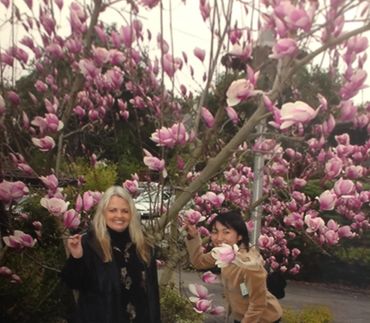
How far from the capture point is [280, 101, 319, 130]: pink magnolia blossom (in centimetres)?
188

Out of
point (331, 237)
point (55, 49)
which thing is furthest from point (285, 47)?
point (331, 237)

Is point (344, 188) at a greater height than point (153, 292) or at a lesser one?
greater

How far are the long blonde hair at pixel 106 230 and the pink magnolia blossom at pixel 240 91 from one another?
1101 mm

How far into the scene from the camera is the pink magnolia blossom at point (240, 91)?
2.12m

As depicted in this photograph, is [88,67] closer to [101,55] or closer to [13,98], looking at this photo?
[101,55]

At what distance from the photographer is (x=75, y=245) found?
273 cm

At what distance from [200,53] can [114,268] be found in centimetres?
141

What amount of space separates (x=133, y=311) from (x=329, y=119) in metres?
1.55

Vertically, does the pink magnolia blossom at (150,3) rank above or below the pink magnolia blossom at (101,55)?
above

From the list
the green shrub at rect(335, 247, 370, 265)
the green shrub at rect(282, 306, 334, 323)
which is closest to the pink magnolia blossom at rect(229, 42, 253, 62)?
the green shrub at rect(282, 306, 334, 323)

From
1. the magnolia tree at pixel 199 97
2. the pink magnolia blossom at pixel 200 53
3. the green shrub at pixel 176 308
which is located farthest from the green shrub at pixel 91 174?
the green shrub at pixel 176 308

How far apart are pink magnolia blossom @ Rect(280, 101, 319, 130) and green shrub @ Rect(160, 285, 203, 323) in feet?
13.4

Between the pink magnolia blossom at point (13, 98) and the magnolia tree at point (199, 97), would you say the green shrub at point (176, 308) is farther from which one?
the pink magnolia blossom at point (13, 98)

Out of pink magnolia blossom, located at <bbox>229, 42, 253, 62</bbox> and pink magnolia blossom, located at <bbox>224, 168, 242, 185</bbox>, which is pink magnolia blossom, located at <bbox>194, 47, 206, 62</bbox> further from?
pink magnolia blossom, located at <bbox>224, 168, 242, 185</bbox>
